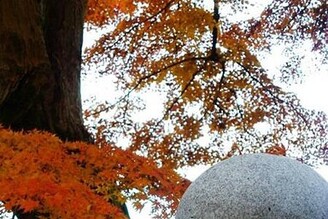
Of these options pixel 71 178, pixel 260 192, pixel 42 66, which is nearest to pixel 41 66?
pixel 42 66

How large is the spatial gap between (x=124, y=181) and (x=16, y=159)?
1114 millimetres

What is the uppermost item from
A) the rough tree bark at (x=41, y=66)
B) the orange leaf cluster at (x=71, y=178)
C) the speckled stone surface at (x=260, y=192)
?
the rough tree bark at (x=41, y=66)

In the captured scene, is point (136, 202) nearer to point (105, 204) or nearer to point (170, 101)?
point (105, 204)

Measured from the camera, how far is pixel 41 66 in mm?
5977

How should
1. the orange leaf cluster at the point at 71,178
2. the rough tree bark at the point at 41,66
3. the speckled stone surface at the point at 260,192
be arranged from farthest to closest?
1. the rough tree bark at the point at 41,66
2. the orange leaf cluster at the point at 71,178
3. the speckled stone surface at the point at 260,192

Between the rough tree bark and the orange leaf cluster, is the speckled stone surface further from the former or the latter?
the rough tree bark

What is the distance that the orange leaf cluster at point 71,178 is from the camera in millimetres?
3555

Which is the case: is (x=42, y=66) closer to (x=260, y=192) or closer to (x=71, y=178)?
(x=71, y=178)

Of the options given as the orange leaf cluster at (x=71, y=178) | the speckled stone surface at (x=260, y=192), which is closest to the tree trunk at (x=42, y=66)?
the orange leaf cluster at (x=71, y=178)

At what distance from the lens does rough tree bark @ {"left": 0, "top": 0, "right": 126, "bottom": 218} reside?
5.60m

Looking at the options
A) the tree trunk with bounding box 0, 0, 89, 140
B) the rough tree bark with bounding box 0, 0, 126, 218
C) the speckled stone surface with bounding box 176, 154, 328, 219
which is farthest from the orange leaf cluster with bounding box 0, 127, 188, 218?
the tree trunk with bounding box 0, 0, 89, 140

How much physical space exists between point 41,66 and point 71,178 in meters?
2.12

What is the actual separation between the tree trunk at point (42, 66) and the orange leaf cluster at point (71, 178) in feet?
4.01

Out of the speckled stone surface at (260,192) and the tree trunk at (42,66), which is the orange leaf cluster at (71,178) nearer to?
the speckled stone surface at (260,192)
